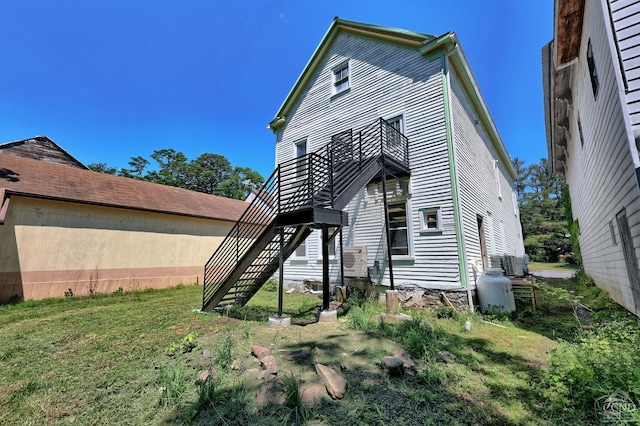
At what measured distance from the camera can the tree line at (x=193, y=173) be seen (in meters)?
41.0

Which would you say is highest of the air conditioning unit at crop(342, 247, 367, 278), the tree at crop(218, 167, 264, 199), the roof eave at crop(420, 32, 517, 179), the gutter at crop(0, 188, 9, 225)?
the tree at crop(218, 167, 264, 199)

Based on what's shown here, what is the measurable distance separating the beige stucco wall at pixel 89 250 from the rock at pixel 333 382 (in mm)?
12116

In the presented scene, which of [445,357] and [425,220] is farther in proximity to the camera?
[425,220]

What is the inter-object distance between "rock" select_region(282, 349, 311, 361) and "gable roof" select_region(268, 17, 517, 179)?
30.7ft

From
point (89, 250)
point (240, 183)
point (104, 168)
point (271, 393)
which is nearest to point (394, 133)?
point (271, 393)

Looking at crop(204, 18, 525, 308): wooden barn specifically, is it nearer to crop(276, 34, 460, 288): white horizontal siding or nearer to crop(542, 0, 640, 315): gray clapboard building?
crop(276, 34, 460, 288): white horizontal siding

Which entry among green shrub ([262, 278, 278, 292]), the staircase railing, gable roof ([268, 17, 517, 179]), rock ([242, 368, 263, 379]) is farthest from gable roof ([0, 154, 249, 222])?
rock ([242, 368, 263, 379])

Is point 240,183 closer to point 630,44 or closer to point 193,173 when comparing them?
point 193,173

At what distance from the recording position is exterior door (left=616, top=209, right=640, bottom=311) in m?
4.50

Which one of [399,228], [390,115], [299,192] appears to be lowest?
[399,228]

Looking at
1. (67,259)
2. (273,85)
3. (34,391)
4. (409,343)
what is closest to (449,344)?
(409,343)

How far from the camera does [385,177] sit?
8.12 m

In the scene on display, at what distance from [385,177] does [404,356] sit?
5534 millimetres

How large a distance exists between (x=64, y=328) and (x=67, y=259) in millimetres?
5920
